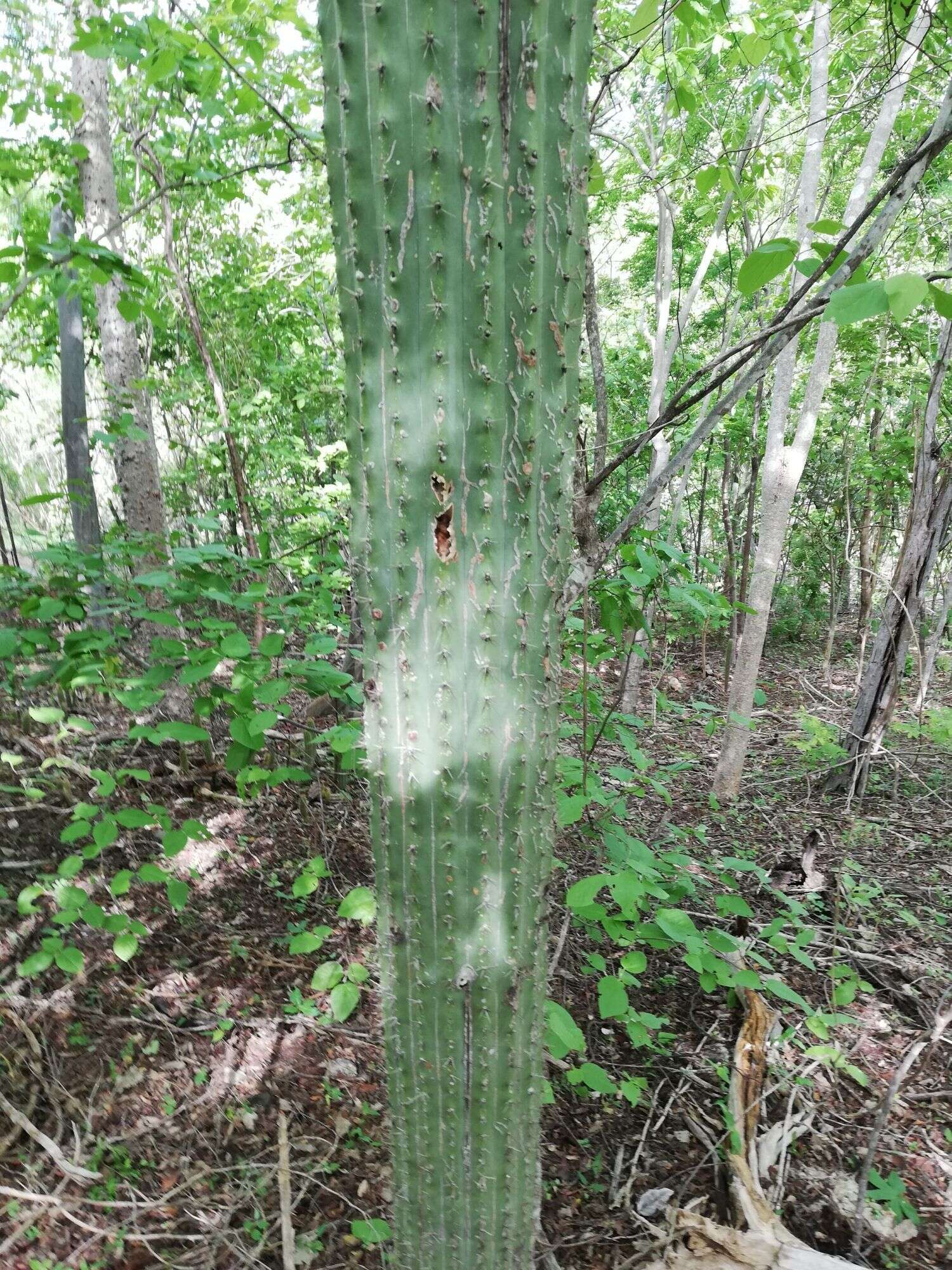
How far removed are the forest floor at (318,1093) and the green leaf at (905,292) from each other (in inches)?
80.0

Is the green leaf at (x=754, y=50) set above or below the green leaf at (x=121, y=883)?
above

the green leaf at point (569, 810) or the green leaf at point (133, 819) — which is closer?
the green leaf at point (569, 810)

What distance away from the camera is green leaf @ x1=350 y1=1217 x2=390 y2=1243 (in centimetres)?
181

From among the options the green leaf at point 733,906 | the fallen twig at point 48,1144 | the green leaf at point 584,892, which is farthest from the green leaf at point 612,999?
the fallen twig at point 48,1144

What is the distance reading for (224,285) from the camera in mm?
6949

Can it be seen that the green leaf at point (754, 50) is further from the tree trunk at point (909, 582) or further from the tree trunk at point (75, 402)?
the tree trunk at point (75, 402)

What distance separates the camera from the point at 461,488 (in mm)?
919

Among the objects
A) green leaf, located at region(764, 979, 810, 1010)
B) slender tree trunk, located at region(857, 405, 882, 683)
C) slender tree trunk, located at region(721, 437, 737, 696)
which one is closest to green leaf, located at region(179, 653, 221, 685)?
green leaf, located at region(764, 979, 810, 1010)

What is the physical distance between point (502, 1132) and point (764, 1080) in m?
1.60

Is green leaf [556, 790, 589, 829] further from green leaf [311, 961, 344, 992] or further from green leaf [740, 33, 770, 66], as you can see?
green leaf [740, 33, 770, 66]

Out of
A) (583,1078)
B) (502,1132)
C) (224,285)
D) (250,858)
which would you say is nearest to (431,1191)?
(502,1132)

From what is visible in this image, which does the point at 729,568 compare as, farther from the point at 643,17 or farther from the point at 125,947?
the point at 125,947

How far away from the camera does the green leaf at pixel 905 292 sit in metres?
0.97

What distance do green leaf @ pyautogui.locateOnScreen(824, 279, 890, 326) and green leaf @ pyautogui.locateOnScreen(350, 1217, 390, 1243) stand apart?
2.32 meters
